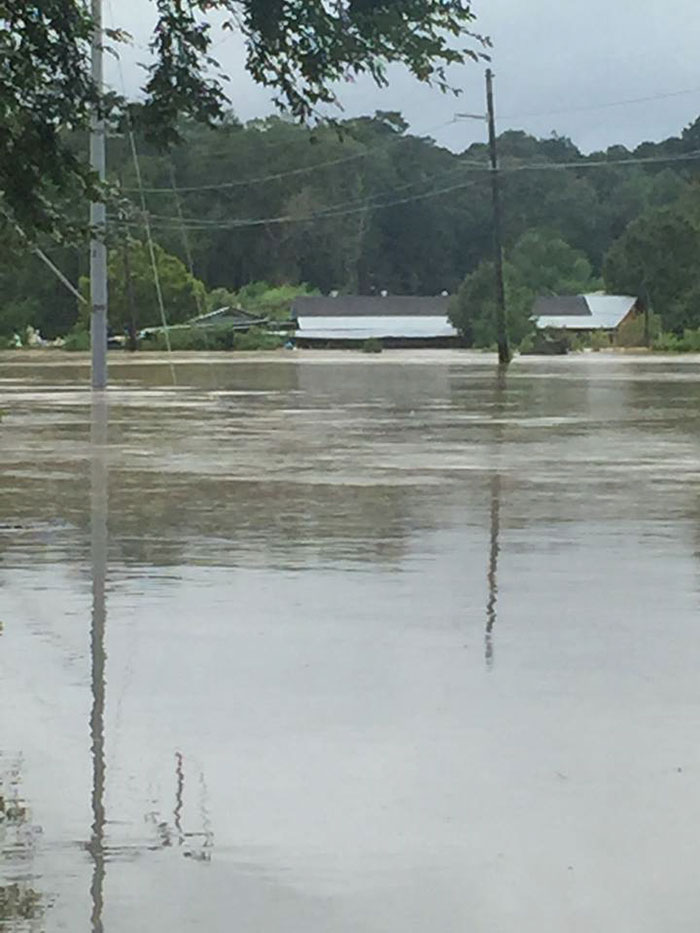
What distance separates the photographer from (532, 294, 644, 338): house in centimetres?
15300

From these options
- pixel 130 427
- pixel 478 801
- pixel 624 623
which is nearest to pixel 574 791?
pixel 478 801

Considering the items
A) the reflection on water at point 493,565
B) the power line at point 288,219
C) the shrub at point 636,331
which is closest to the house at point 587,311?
the shrub at point 636,331

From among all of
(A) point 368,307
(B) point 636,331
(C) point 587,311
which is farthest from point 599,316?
(B) point 636,331

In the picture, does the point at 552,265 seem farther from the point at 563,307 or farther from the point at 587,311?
the point at 587,311

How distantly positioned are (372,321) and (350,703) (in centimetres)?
15503

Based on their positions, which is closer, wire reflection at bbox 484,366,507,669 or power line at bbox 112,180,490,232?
wire reflection at bbox 484,366,507,669

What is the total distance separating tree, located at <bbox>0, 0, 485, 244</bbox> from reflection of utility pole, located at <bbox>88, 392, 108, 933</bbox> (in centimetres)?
207

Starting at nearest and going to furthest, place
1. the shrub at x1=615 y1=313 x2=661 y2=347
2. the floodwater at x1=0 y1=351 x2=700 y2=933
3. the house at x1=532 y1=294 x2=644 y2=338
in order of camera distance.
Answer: the floodwater at x1=0 y1=351 x2=700 y2=933 → the shrub at x1=615 y1=313 x2=661 y2=347 → the house at x1=532 y1=294 x2=644 y2=338

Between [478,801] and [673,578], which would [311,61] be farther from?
[478,801]

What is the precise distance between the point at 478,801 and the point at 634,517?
1025 centimetres

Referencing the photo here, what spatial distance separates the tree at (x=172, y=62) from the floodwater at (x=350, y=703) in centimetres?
219

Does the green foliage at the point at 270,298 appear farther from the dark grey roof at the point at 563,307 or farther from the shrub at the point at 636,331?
the shrub at the point at 636,331

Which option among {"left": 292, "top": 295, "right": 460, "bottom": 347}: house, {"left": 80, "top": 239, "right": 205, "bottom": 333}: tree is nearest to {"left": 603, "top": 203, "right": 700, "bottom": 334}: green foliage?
{"left": 292, "top": 295, "right": 460, "bottom": 347}: house

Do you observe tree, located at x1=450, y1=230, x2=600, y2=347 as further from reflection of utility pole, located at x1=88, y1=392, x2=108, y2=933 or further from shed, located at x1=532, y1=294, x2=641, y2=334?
reflection of utility pole, located at x1=88, y1=392, x2=108, y2=933
